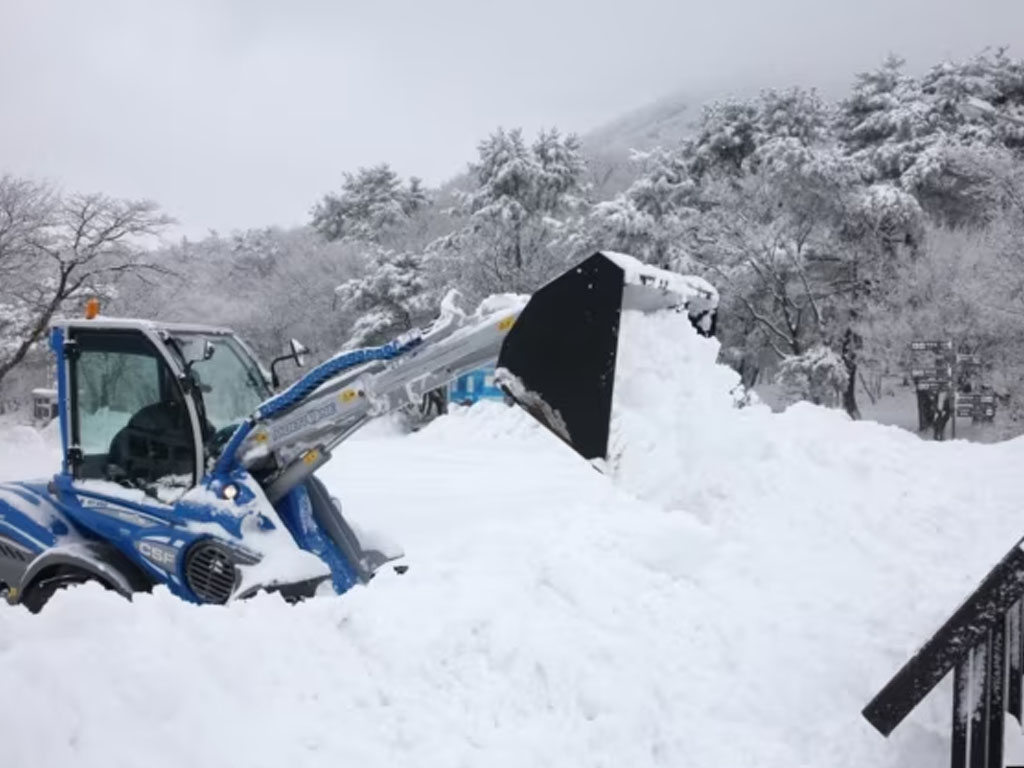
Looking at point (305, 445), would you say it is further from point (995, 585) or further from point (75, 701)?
point (995, 585)

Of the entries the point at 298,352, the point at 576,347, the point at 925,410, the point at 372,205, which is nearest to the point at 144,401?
the point at 298,352

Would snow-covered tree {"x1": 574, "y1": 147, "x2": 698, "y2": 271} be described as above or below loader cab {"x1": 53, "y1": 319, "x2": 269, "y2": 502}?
below

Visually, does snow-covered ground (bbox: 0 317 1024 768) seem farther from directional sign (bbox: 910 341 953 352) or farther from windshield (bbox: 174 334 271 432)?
directional sign (bbox: 910 341 953 352)

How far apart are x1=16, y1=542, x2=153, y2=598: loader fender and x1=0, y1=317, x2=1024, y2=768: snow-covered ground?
1225mm

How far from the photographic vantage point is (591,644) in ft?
13.5

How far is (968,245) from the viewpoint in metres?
18.9

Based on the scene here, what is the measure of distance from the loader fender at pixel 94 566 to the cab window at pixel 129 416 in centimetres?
45

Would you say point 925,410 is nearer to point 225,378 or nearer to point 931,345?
point 931,345

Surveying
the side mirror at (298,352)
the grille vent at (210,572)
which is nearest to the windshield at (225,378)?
the side mirror at (298,352)

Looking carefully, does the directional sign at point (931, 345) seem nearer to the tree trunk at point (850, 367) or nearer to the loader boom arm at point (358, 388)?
the tree trunk at point (850, 367)

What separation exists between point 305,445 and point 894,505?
220 inches

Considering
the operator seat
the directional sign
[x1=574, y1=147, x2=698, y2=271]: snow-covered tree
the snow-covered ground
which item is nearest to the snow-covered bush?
the directional sign

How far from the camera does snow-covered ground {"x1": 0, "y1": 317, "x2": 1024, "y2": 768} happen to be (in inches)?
112

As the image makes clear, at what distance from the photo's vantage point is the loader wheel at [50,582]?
181 inches
